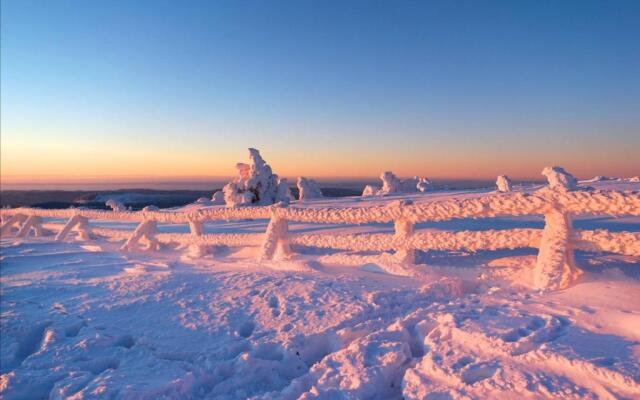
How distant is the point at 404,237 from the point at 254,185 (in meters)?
6.12

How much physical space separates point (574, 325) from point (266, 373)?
2258 millimetres

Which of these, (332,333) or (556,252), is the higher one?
(556,252)

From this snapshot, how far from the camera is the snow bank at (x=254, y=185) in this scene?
938cm

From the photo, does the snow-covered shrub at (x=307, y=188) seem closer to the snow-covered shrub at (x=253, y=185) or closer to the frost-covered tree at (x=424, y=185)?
the snow-covered shrub at (x=253, y=185)

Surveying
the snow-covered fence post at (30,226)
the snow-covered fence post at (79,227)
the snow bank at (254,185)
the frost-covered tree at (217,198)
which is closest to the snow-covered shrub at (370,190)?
the snow bank at (254,185)

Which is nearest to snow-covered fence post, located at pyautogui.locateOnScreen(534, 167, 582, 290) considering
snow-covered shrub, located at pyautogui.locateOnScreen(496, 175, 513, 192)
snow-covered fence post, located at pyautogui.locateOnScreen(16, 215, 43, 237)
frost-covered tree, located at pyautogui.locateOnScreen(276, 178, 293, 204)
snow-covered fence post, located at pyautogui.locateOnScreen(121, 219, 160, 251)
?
snow-covered shrub, located at pyautogui.locateOnScreen(496, 175, 513, 192)

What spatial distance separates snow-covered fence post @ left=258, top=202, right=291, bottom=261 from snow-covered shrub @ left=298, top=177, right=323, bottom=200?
22.3 ft

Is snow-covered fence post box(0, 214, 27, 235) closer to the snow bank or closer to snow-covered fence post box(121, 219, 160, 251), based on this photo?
snow-covered fence post box(121, 219, 160, 251)

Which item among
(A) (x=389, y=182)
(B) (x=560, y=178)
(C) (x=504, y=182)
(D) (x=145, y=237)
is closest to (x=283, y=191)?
(A) (x=389, y=182)

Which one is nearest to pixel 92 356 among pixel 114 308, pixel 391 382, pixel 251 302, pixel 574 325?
pixel 114 308

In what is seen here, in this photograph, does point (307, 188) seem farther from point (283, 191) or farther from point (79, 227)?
point (79, 227)

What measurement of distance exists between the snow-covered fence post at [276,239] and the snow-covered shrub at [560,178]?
11.4ft

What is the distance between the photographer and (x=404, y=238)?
4.43 m

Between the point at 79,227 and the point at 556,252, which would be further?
the point at 79,227
